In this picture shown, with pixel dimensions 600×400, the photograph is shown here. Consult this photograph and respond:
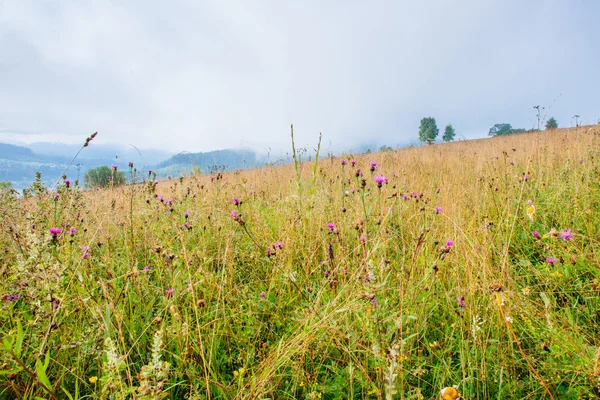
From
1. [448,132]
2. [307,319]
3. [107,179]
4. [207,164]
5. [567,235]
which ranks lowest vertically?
[307,319]

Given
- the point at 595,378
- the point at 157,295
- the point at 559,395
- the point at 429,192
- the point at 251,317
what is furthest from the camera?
the point at 429,192

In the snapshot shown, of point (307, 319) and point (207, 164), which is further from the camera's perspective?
point (207, 164)

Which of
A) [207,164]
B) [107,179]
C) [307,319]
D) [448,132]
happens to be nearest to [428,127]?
[448,132]

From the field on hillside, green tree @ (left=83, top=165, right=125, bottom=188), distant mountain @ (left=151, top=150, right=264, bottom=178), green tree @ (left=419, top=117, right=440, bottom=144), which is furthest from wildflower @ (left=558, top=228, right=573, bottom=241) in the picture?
green tree @ (left=419, top=117, right=440, bottom=144)

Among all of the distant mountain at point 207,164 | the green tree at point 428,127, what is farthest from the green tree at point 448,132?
the distant mountain at point 207,164

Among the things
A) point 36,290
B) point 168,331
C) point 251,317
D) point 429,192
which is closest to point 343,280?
point 251,317

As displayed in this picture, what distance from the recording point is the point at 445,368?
1.07 metres

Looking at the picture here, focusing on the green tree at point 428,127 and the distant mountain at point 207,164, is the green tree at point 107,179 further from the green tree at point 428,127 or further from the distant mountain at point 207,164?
the green tree at point 428,127

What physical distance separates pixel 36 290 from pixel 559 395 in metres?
1.91

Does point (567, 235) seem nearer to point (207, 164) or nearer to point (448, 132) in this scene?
point (207, 164)

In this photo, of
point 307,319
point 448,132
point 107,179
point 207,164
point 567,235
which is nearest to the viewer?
point 307,319

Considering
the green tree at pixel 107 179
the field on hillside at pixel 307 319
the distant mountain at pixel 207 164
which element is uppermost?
the distant mountain at pixel 207 164

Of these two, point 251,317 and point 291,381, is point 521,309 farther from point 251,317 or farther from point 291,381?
point 251,317

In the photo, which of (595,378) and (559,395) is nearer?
(595,378)
